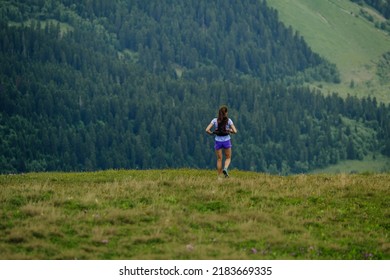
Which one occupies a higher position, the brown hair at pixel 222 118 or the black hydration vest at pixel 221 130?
the brown hair at pixel 222 118

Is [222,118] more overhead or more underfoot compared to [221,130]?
more overhead

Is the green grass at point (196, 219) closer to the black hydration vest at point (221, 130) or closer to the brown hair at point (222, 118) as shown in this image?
the black hydration vest at point (221, 130)

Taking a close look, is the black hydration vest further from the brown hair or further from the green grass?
the green grass

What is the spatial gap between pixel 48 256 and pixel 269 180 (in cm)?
1704

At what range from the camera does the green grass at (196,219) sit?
28578mm

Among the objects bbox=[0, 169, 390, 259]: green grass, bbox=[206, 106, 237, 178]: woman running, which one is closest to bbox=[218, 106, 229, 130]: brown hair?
bbox=[206, 106, 237, 178]: woman running

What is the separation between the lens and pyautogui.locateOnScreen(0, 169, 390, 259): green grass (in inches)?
1125

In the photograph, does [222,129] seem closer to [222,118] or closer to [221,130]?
[221,130]

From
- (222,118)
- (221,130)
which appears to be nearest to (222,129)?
(221,130)

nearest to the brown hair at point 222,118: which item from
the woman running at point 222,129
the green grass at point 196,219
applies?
the woman running at point 222,129

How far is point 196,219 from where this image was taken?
106ft

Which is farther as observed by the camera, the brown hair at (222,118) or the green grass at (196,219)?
the brown hair at (222,118)

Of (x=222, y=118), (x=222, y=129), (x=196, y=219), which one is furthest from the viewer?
(x=222, y=129)
